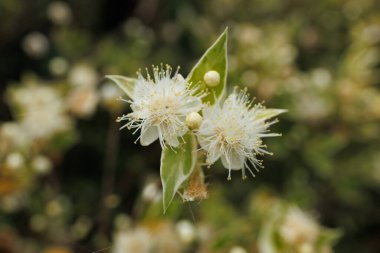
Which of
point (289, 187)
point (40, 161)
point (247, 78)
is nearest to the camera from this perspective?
point (40, 161)

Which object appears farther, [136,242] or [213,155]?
[136,242]

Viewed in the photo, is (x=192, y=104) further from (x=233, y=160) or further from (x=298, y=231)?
(x=298, y=231)

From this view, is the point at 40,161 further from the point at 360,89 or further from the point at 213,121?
the point at 360,89

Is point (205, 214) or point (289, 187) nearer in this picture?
point (205, 214)

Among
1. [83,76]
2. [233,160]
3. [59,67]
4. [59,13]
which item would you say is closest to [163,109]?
[233,160]

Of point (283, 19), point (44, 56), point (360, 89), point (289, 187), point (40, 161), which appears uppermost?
point (283, 19)

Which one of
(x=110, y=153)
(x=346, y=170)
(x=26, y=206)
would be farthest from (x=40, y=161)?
(x=346, y=170)

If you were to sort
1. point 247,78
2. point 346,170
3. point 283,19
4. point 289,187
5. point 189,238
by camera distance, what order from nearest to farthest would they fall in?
point 189,238
point 247,78
point 289,187
point 346,170
point 283,19

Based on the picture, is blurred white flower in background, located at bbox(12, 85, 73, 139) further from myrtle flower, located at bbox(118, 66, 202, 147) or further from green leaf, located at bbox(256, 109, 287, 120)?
green leaf, located at bbox(256, 109, 287, 120)
